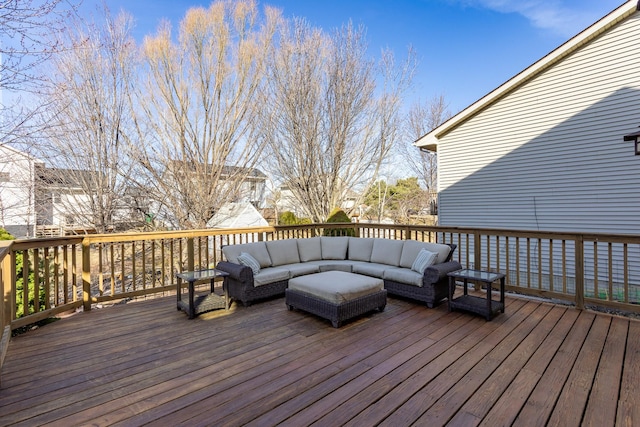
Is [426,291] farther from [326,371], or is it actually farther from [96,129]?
[96,129]

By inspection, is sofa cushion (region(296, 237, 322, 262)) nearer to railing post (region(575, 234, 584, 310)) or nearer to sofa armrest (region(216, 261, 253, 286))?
sofa armrest (region(216, 261, 253, 286))

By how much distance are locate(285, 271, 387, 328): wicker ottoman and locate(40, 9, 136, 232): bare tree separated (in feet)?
21.1

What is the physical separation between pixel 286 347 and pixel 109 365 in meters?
1.52

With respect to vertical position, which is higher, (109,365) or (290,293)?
(290,293)

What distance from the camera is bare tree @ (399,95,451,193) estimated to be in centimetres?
1714

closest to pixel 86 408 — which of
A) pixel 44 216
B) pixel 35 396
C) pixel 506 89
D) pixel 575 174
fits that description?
pixel 35 396

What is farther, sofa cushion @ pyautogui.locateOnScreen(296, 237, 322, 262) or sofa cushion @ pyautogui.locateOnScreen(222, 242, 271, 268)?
sofa cushion @ pyautogui.locateOnScreen(296, 237, 322, 262)

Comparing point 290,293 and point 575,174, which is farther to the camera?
point 575,174

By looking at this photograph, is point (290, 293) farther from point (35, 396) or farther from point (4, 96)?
point (4, 96)

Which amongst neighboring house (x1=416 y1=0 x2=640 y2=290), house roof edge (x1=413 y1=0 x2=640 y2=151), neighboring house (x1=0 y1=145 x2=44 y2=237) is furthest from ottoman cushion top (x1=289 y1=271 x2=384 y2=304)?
house roof edge (x1=413 y1=0 x2=640 y2=151)

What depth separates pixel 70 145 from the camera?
23.3ft

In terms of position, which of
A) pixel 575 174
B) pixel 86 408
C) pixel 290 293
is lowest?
pixel 86 408

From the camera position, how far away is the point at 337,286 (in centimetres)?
359

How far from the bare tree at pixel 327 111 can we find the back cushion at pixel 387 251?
16.2 ft
